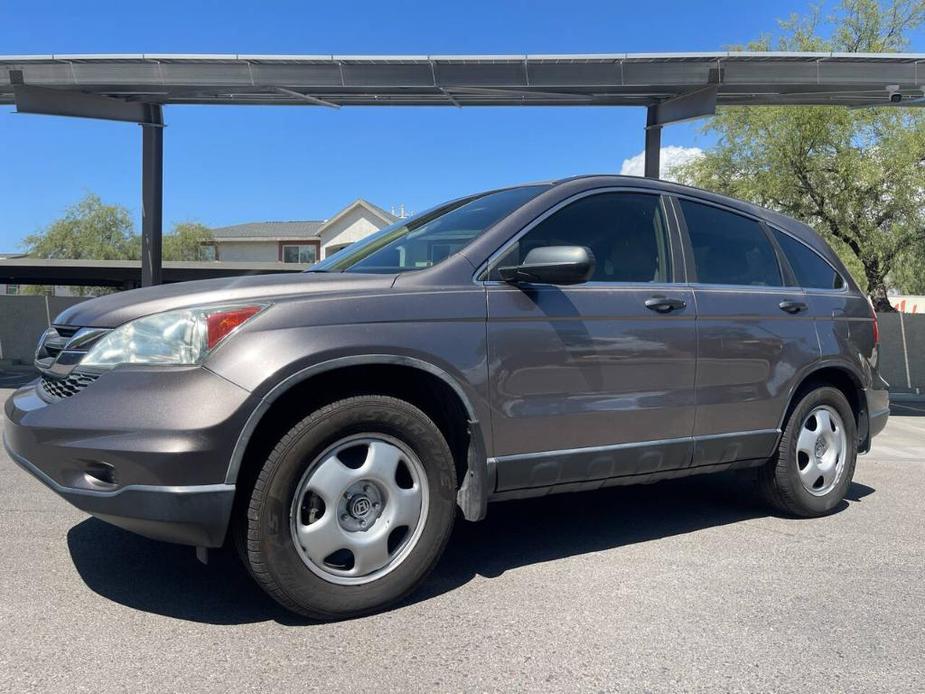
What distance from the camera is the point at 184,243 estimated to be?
4938 centimetres

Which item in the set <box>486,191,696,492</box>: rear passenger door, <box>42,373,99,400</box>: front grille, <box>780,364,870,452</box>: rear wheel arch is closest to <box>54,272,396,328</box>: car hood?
<box>42,373,99,400</box>: front grille

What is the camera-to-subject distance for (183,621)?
114 inches

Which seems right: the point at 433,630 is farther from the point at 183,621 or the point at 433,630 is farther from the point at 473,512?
the point at 183,621

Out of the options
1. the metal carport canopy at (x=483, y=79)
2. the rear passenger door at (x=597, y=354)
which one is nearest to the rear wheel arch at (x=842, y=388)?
the rear passenger door at (x=597, y=354)

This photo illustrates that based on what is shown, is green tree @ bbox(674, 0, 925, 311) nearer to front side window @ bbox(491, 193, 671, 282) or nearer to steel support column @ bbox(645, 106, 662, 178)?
steel support column @ bbox(645, 106, 662, 178)

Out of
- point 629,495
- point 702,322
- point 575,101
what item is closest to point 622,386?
point 702,322

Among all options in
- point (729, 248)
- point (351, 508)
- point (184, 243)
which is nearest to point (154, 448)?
point (351, 508)

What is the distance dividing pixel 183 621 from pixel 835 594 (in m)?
2.91

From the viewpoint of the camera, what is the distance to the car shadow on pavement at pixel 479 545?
312 cm

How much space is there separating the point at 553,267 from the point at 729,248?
170cm

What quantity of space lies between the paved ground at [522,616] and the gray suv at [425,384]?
0.97ft

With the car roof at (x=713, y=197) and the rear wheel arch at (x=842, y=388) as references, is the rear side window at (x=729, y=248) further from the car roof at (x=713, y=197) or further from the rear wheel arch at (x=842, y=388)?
Result: the rear wheel arch at (x=842, y=388)

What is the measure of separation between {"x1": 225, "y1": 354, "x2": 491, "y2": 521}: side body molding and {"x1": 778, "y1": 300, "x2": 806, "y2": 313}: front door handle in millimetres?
2234

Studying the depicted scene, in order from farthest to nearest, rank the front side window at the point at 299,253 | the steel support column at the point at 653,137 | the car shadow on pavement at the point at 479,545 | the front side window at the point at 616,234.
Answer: the front side window at the point at 299,253 → the steel support column at the point at 653,137 → the front side window at the point at 616,234 → the car shadow on pavement at the point at 479,545
